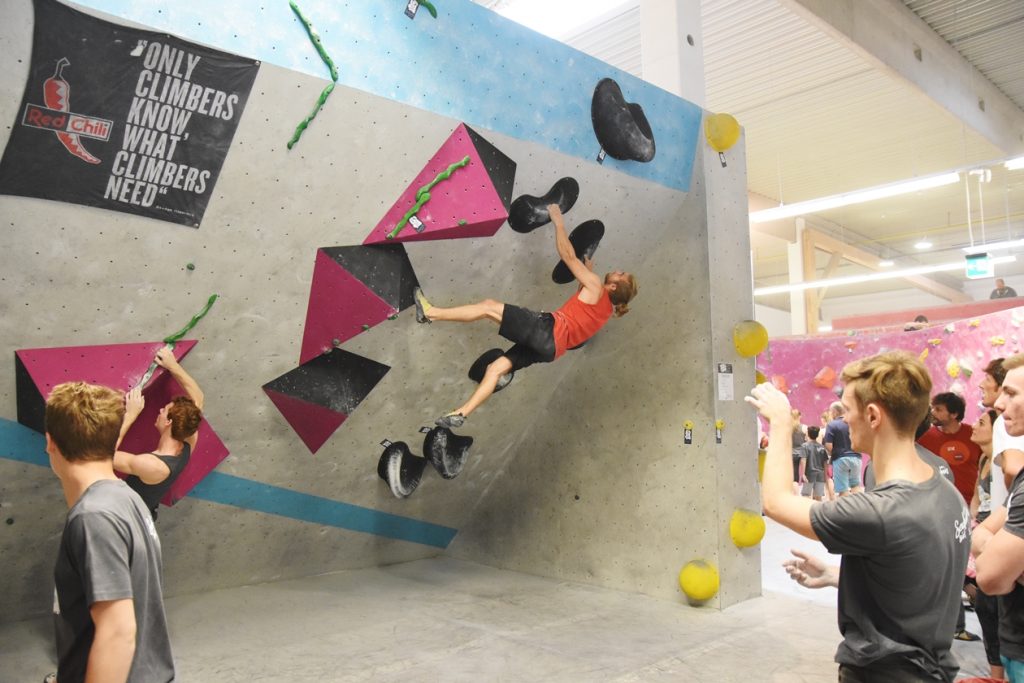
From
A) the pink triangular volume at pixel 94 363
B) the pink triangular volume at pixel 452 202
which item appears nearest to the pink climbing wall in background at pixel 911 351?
the pink triangular volume at pixel 452 202

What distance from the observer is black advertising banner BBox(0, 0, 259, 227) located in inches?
97.0

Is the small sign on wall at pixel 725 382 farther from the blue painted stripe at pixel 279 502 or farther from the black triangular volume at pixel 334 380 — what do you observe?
the blue painted stripe at pixel 279 502

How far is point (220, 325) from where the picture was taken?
338 cm

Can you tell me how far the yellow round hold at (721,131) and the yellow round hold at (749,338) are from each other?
1.09 m

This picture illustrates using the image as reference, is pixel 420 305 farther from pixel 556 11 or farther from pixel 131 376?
pixel 556 11

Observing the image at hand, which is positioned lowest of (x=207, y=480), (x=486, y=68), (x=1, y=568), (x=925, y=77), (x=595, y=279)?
(x=1, y=568)

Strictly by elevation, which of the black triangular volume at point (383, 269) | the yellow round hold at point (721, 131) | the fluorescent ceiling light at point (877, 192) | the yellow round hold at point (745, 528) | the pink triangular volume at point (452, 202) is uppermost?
the fluorescent ceiling light at point (877, 192)

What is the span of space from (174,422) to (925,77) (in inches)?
301

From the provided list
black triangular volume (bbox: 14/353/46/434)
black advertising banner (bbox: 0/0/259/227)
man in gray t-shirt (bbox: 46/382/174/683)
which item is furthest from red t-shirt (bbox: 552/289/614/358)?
man in gray t-shirt (bbox: 46/382/174/683)

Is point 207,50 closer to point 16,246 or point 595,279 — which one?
point 16,246

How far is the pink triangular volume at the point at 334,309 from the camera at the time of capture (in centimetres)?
346

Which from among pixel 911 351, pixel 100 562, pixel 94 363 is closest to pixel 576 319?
pixel 94 363

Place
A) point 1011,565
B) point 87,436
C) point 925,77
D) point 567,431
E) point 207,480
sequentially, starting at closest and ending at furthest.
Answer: point 87,436
point 1011,565
point 207,480
point 567,431
point 925,77

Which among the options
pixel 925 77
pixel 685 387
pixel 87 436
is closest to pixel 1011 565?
pixel 87 436
